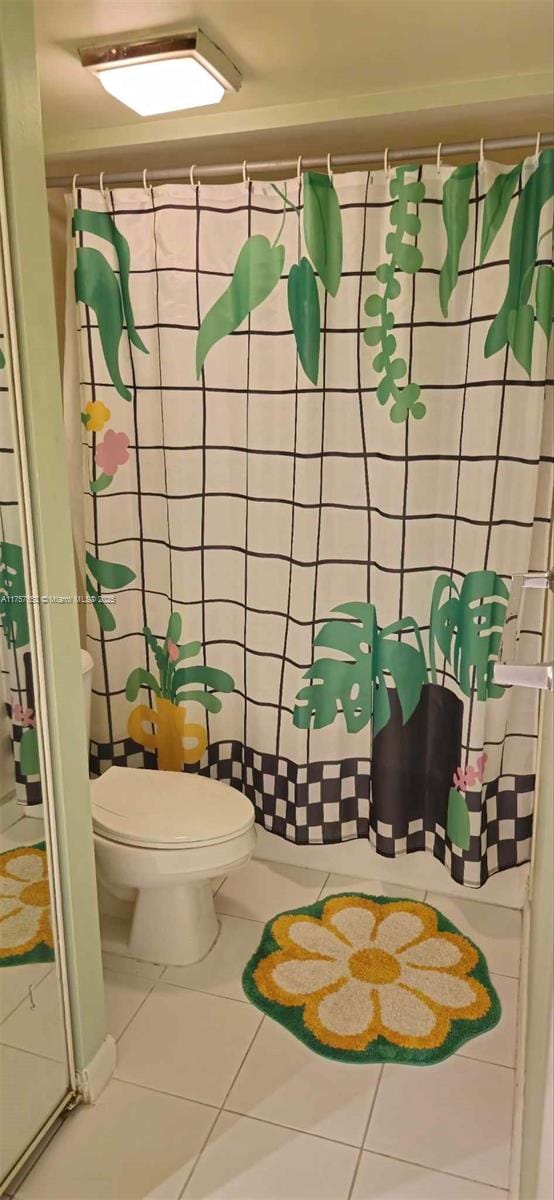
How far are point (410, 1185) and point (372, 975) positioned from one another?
561 millimetres

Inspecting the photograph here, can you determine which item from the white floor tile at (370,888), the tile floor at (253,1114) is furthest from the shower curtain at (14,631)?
the white floor tile at (370,888)

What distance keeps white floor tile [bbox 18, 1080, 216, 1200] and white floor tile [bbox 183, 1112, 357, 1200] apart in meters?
0.04

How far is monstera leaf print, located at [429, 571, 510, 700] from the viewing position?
2.18m

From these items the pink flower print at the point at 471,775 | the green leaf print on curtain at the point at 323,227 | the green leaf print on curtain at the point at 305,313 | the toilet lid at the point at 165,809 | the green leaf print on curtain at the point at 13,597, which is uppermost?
the green leaf print on curtain at the point at 323,227

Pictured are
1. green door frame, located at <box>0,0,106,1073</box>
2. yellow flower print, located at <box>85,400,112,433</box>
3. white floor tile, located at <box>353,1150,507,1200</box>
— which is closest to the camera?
green door frame, located at <box>0,0,106,1073</box>

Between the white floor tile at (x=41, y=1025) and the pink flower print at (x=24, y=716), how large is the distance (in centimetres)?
51

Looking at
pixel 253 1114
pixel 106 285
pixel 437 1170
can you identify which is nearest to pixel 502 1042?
pixel 437 1170

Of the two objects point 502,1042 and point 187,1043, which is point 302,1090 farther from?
point 502,1042

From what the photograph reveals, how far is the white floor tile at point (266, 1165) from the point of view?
163cm

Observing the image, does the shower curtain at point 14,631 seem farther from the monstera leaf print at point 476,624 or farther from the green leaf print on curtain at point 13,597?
the monstera leaf print at point 476,624

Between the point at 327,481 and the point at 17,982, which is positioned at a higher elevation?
the point at 327,481

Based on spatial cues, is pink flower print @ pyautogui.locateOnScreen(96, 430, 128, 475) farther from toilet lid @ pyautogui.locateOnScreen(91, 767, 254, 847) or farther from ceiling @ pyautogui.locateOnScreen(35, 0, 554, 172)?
toilet lid @ pyautogui.locateOnScreen(91, 767, 254, 847)

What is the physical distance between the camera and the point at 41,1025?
1.66 m

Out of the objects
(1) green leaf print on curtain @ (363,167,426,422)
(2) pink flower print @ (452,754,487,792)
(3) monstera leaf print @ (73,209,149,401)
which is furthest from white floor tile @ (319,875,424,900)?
(3) monstera leaf print @ (73,209,149,401)
